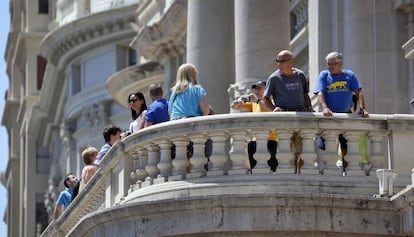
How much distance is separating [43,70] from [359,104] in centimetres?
7894

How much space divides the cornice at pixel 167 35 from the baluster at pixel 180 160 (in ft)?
84.8

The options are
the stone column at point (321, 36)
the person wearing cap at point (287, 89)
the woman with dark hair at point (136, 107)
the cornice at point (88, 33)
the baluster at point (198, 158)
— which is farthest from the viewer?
the cornice at point (88, 33)

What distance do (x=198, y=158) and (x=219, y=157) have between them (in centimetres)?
33

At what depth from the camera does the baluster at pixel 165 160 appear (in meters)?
26.4

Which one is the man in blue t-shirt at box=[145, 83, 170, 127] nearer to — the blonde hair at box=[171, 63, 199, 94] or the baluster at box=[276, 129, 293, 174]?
the blonde hair at box=[171, 63, 199, 94]

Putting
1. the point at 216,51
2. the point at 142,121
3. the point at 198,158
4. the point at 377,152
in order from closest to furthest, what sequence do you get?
1. the point at 377,152
2. the point at 198,158
3. the point at 142,121
4. the point at 216,51

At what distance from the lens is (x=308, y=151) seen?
2561 cm

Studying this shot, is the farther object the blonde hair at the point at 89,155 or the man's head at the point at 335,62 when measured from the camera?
the blonde hair at the point at 89,155

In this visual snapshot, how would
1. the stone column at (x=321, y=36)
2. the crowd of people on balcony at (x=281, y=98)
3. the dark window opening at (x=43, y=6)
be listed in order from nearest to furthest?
the crowd of people on balcony at (x=281, y=98) → the stone column at (x=321, y=36) → the dark window opening at (x=43, y=6)

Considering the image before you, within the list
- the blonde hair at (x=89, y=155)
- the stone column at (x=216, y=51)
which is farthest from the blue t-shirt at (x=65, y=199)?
the stone column at (x=216, y=51)

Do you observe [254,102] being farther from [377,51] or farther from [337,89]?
[377,51]

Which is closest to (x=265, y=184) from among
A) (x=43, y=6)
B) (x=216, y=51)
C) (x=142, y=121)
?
(x=142, y=121)

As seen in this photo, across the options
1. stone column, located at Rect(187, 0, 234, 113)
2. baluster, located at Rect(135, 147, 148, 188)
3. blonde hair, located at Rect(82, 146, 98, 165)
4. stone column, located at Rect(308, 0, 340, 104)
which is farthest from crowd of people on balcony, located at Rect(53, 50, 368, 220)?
stone column, located at Rect(187, 0, 234, 113)

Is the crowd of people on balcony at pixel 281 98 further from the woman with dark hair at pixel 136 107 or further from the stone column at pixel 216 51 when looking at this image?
the stone column at pixel 216 51
